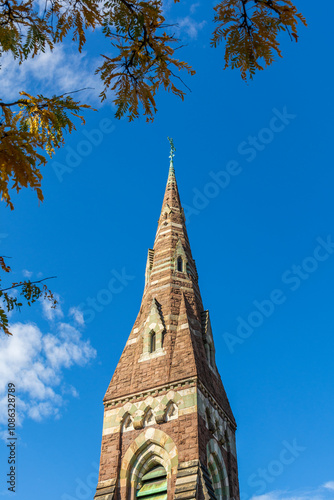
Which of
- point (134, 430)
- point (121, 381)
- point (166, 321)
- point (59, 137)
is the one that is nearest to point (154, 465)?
point (134, 430)

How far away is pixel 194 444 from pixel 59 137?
14.6 meters

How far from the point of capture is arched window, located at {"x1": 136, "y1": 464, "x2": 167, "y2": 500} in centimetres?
1827

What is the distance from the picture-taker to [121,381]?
22328 millimetres

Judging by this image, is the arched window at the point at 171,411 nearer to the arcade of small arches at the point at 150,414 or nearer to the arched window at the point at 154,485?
the arcade of small arches at the point at 150,414

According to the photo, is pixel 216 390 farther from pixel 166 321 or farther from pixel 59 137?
pixel 59 137

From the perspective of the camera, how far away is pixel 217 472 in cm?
2005

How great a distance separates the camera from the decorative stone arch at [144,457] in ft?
61.5

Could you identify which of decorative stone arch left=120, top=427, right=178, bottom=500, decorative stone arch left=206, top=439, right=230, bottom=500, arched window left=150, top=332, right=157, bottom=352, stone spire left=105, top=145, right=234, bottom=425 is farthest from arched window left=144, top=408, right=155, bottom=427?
arched window left=150, top=332, right=157, bottom=352

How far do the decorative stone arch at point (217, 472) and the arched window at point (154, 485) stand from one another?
1.81 m

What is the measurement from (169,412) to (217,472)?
2690 millimetres

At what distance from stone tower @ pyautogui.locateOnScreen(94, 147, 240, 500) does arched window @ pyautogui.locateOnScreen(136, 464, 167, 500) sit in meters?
0.03

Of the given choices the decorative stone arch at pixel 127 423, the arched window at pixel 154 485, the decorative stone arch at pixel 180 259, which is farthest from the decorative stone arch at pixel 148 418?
the decorative stone arch at pixel 180 259

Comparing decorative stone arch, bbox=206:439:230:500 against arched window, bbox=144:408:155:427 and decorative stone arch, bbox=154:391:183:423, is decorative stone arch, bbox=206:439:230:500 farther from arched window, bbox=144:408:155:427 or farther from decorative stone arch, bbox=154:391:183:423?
arched window, bbox=144:408:155:427

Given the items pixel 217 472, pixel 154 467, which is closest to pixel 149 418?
pixel 154 467
